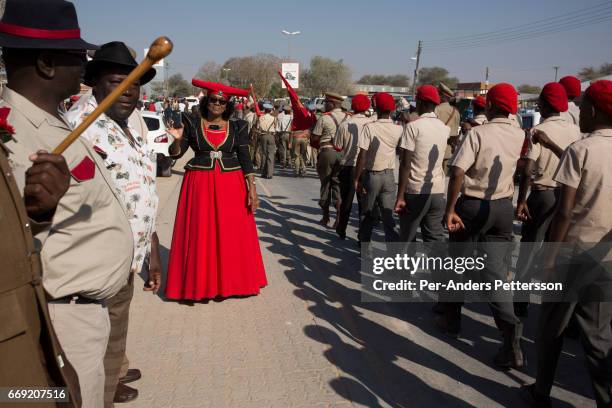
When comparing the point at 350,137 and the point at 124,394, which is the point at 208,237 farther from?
the point at 350,137

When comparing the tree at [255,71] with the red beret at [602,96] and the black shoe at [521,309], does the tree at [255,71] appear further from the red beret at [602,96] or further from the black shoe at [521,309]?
the red beret at [602,96]

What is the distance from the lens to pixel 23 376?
148cm

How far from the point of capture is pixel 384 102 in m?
6.66

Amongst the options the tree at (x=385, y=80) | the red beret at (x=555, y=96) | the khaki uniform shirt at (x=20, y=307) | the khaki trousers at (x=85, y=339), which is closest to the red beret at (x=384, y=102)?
the red beret at (x=555, y=96)

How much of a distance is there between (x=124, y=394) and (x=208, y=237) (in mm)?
2044

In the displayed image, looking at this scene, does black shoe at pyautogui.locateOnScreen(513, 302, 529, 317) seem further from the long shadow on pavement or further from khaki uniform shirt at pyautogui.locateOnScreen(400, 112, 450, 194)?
khaki uniform shirt at pyautogui.locateOnScreen(400, 112, 450, 194)

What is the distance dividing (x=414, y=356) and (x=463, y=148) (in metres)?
1.75

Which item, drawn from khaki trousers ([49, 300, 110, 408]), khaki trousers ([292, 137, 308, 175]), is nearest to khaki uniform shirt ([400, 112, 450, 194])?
khaki trousers ([49, 300, 110, 408])

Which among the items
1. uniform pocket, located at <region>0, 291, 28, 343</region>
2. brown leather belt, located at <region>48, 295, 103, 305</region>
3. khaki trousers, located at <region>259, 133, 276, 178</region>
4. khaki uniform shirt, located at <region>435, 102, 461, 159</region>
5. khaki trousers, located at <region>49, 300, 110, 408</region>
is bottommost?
khaki trousers, located at <region>259, 133, 276, 178</region>

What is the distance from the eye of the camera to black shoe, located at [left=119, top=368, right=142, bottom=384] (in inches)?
144

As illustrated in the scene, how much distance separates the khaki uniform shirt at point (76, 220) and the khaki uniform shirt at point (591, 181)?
2.49 meters

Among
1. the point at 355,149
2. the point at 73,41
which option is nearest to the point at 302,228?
the point at 355,149

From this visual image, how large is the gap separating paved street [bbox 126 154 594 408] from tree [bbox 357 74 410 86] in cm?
10963

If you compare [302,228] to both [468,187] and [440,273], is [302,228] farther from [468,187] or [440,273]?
[468,187]
